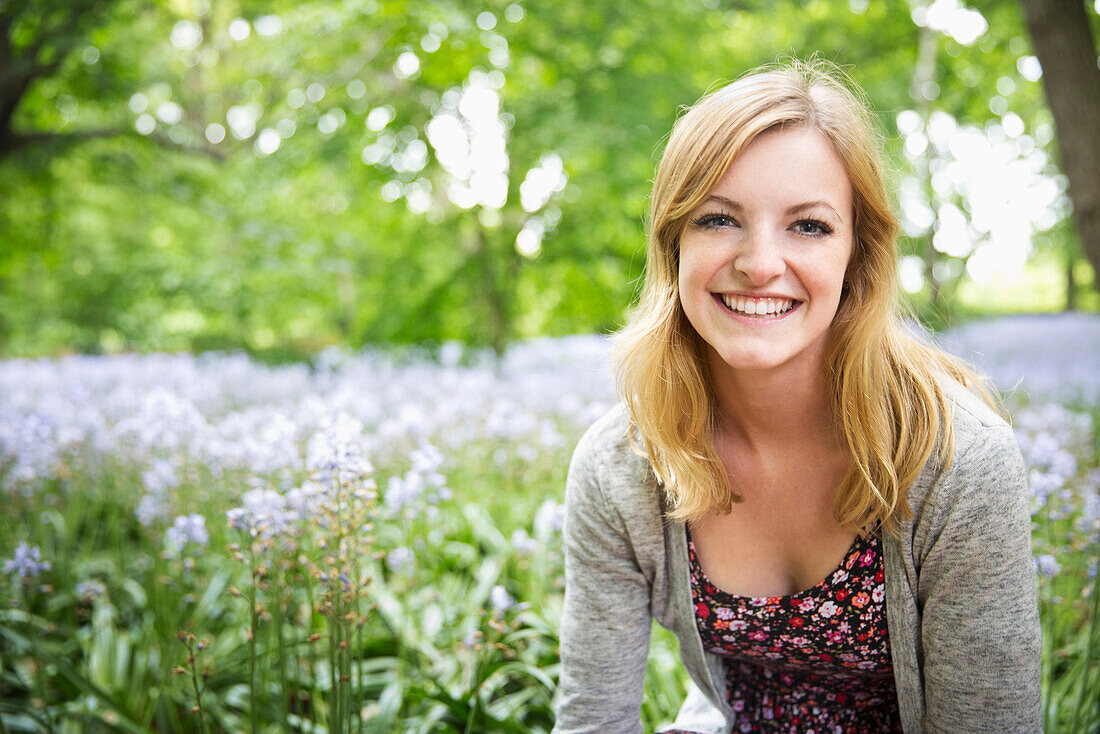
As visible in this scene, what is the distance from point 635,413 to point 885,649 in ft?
2.37

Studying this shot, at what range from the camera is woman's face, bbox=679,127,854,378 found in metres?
1.32

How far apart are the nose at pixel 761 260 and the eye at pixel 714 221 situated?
2.0 inches

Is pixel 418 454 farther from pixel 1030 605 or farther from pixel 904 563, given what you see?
pixel 1030 605

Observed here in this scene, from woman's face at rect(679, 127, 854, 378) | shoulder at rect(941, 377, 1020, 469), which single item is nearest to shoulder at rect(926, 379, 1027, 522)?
shoulder at rect(941, 377, 1020, 469)

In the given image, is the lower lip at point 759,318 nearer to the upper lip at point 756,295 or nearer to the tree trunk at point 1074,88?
the upper lip at point 756,295

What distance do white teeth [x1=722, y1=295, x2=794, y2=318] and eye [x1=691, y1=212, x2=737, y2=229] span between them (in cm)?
15

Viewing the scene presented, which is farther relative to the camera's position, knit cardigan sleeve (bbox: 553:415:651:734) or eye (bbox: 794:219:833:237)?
knit cardigan sleeve (bbox: 553:415:651:734)

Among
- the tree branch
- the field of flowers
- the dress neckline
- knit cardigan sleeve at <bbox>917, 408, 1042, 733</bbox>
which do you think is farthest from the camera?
the tree branch

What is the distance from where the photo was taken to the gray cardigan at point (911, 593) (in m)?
1.31

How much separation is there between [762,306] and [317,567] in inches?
49.7

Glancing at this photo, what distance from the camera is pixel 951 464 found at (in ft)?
4.32

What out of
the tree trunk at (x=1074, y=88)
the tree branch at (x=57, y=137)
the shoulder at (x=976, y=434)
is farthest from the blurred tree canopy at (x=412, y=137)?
the shoulder at (x=976, y=434)

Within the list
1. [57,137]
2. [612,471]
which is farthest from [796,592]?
[57,137]

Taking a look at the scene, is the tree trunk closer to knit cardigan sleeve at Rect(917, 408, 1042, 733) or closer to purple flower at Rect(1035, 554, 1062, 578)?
purple flower at Rect(1035, 554, 1062, 578)
